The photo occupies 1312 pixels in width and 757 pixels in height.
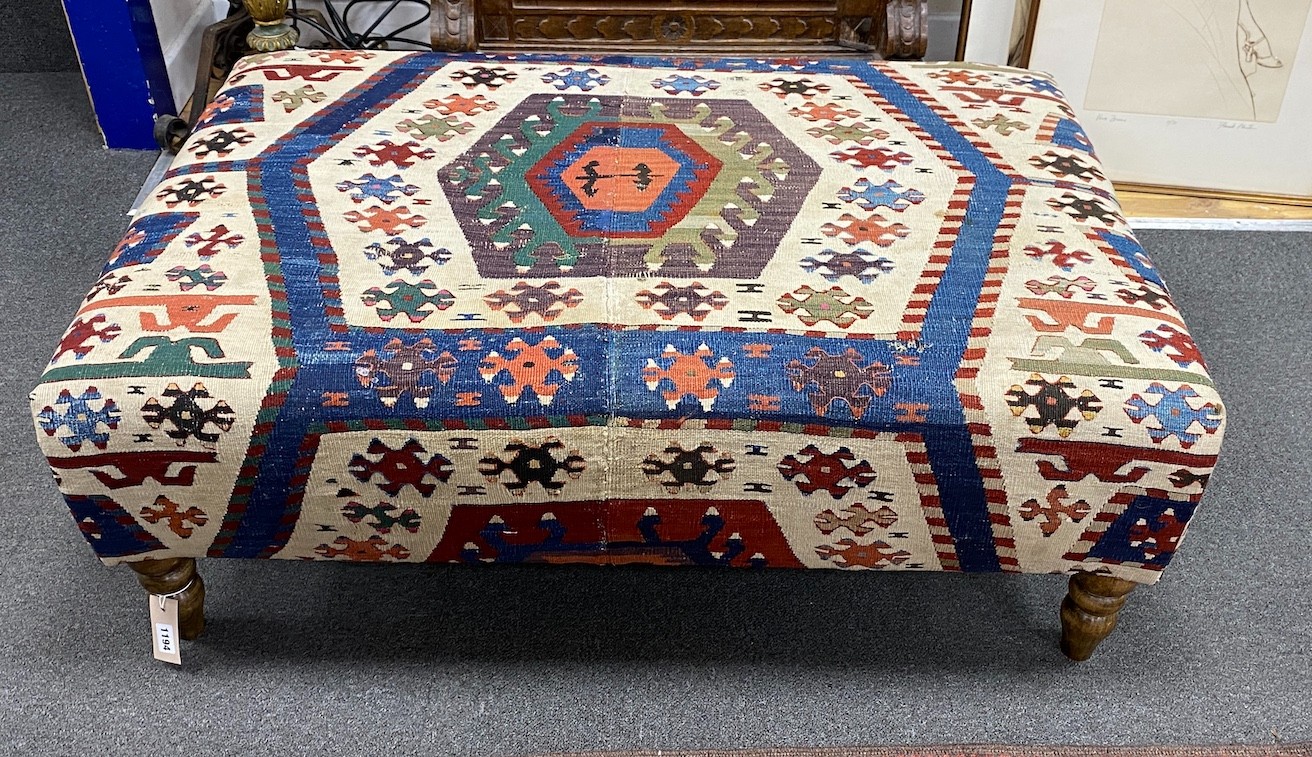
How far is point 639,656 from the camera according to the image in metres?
1.37

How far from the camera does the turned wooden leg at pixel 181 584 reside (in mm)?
1276

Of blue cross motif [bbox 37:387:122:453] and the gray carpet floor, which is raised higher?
blue cross motif [bbox 37:387:122:453]

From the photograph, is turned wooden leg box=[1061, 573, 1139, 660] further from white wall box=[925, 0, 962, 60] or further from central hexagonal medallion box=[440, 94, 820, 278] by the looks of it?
white wall box=[925, 0, 962, 60]

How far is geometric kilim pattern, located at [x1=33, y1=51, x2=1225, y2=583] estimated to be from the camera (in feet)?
3.76

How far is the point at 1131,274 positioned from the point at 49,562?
1315 mm

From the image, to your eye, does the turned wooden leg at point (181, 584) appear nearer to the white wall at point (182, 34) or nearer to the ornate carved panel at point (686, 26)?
the ornate carved panel at point (686, 26)

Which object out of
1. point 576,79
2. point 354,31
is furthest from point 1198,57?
point 354,31

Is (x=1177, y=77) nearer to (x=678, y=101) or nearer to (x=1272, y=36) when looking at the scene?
(x=1272, y=36)

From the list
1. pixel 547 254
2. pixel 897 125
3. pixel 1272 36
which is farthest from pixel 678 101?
pixel 1272 36

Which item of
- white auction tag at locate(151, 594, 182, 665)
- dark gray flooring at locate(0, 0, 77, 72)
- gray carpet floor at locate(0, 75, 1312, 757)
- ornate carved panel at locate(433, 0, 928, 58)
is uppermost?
ornate carved panel at locate(433, 0, 928, 58)

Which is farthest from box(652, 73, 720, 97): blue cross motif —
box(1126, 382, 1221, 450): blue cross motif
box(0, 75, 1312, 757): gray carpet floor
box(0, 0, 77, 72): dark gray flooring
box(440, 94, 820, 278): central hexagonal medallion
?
box(0, 0, 77, 72): dark gray flooring

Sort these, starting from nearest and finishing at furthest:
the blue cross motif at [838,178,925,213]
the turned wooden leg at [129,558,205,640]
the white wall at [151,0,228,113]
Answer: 1. the turned wooden leg at [129,558,205,640]
2. the blue cross motif at [838,178,925,213]
3. the white wall at [151,0,228,113]

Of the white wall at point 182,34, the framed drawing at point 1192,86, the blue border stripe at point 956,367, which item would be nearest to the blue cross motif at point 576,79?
the blue border stripe at point 956,367

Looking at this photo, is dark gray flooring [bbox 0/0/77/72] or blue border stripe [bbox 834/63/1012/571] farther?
dark gray flooring [bbox 0/0/77/72]
